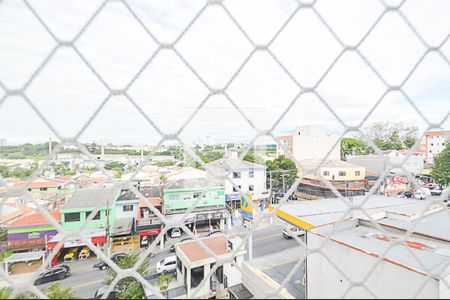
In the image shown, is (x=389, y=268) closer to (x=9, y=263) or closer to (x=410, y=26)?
(x=410, y=26)

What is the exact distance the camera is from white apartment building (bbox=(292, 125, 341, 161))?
495mm

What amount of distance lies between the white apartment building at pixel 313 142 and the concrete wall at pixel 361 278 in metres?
0.20

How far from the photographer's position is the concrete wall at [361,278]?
0.29m

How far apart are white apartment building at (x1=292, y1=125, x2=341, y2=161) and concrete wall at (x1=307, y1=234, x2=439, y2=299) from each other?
8.1 inches

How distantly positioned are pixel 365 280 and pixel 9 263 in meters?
1.12

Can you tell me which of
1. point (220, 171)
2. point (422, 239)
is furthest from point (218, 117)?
point (422, 239)

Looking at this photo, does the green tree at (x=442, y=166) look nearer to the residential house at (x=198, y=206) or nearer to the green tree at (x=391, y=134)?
the green tree at (x=391, y=134)

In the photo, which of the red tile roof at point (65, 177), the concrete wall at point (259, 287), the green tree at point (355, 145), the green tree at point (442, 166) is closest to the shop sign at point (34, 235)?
the red tile roof at point (65, 177)

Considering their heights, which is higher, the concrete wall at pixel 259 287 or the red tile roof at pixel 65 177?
the red tile roof at pixel 65 177

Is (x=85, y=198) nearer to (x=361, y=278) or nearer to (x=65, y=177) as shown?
(x=65, y=177)

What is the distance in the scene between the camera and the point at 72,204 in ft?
1.89

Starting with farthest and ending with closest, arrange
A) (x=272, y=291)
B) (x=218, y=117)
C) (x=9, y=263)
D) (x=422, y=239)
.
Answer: (x=9, y=263) → (x=422, y=239) → (x=218, y=117) → (x=272, y=291)

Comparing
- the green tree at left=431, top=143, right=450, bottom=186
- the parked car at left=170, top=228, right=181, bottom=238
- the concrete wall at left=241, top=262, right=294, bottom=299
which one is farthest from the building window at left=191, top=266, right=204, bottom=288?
the green tree at left=431, top=143, right=450, bottom=186

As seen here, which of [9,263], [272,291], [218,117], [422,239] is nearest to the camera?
[272,291]
